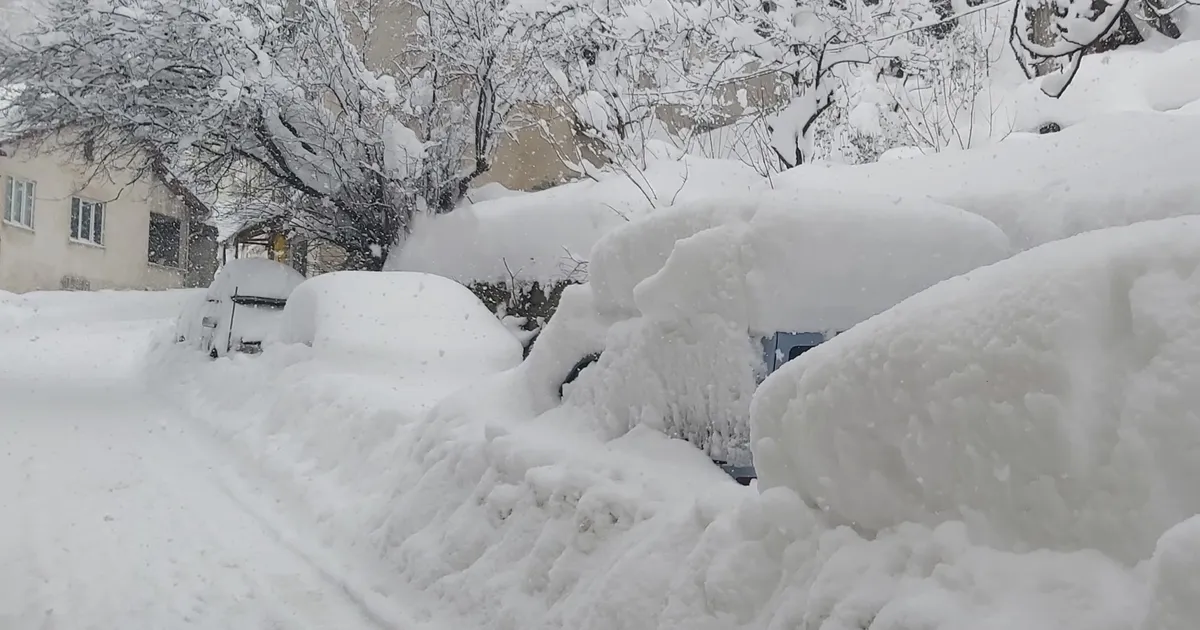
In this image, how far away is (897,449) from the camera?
259 centimetres

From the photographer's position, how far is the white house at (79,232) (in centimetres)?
2769

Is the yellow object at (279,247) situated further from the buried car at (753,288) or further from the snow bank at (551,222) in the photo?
the buried car at (753,288)

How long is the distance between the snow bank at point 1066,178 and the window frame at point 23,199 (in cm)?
2737

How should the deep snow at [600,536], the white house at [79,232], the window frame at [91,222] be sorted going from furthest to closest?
the window frame at [91,222], the white house at [79,232], the deep snow at [600,536]

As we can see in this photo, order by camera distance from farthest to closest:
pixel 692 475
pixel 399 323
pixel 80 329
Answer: pixel 80 329, pixel 399 323, pixel 692 475

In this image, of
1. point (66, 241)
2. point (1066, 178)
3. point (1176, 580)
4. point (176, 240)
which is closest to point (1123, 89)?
point (1066, 178)

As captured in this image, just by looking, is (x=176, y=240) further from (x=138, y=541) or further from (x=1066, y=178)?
(x=1066, y=178)

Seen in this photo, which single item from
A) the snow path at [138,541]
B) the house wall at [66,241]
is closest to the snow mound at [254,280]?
the snow path at [138,541]

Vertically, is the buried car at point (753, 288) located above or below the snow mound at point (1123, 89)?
below

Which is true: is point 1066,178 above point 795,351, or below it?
above

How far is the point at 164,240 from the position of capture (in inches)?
→ 1372

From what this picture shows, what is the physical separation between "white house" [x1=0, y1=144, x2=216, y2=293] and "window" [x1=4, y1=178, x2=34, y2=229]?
3 cm

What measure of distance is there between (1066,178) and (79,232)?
30.9m

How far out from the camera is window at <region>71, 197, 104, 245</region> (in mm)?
29656
